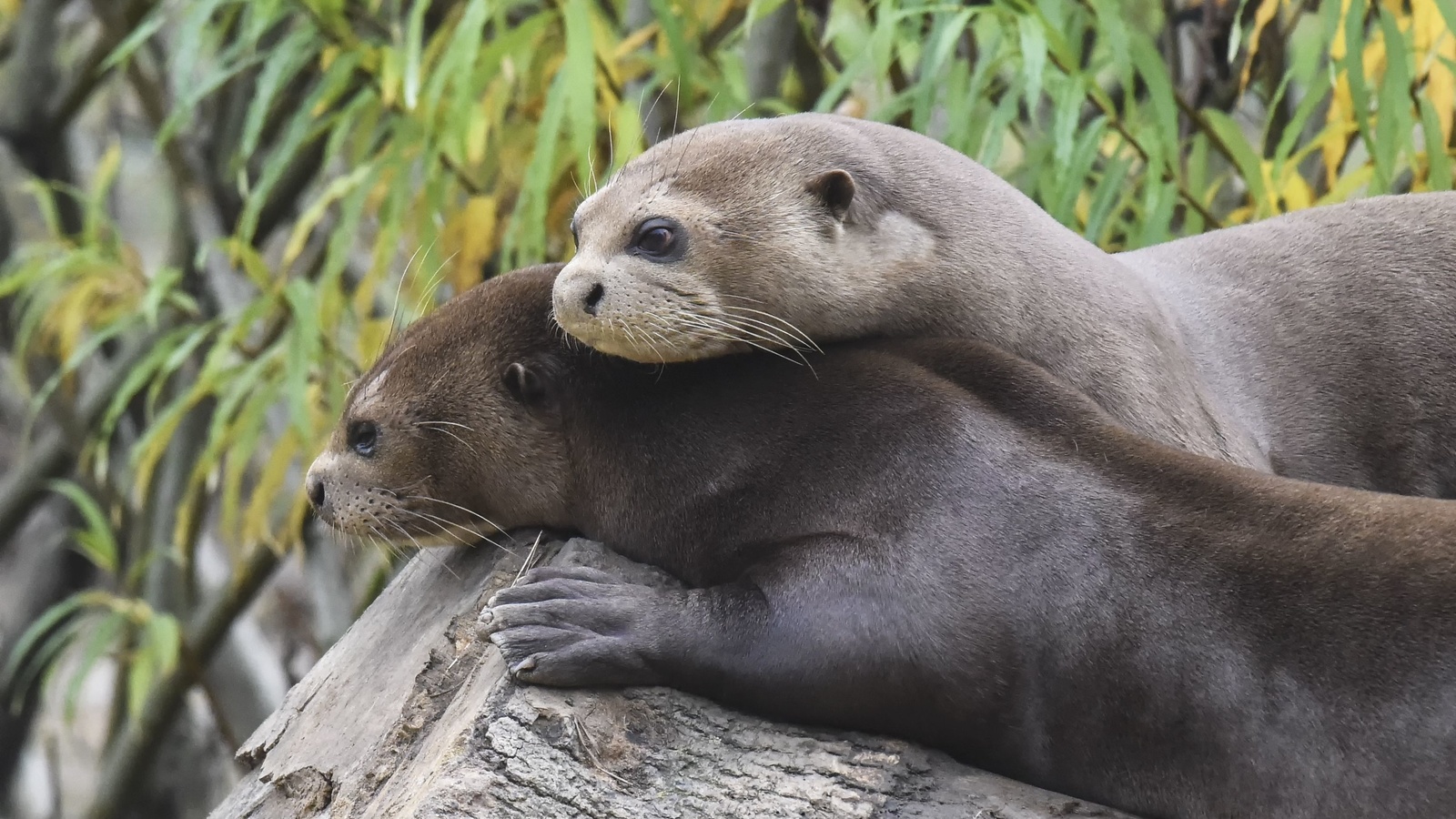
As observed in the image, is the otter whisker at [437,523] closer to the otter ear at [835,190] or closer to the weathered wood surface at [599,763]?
the weathered wood surface at [599,763]

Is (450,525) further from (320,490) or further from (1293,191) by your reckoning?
(1293,191)

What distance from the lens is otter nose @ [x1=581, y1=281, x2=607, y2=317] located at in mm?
1998

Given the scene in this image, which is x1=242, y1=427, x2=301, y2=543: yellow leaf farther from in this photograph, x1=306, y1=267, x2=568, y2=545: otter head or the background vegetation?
x1=306, y1=267, x2=568, y2=545: otter head

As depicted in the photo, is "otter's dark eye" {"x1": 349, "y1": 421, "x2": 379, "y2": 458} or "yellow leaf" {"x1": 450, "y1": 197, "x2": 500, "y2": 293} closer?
"otter's dark eye" {"x1": 349, "y1": 421, "x2": 379, "y2": 458}

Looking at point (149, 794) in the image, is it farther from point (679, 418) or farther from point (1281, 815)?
point (1281, 815)

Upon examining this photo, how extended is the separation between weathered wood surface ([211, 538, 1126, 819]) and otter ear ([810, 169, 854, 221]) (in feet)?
1.79

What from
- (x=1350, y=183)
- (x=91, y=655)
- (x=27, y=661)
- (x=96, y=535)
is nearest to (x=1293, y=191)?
(x=1350, y=183)

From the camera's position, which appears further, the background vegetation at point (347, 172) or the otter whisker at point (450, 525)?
the background vegetation at point (347, 172)

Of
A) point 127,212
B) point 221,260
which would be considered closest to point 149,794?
point 221,260

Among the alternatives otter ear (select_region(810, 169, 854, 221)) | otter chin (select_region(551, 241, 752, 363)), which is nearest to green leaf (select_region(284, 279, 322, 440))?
otter chin (select_region(551, 241, 752, 363))

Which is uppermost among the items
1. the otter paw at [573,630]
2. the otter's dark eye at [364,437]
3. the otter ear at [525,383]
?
the otter ear at [525,383]

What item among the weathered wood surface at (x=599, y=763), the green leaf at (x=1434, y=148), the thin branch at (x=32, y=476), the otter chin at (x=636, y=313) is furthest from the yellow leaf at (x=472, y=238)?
the thin branch at (x=32, y=476)

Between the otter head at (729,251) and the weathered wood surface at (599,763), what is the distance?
308 millimetres

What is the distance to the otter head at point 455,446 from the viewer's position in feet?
6.98
